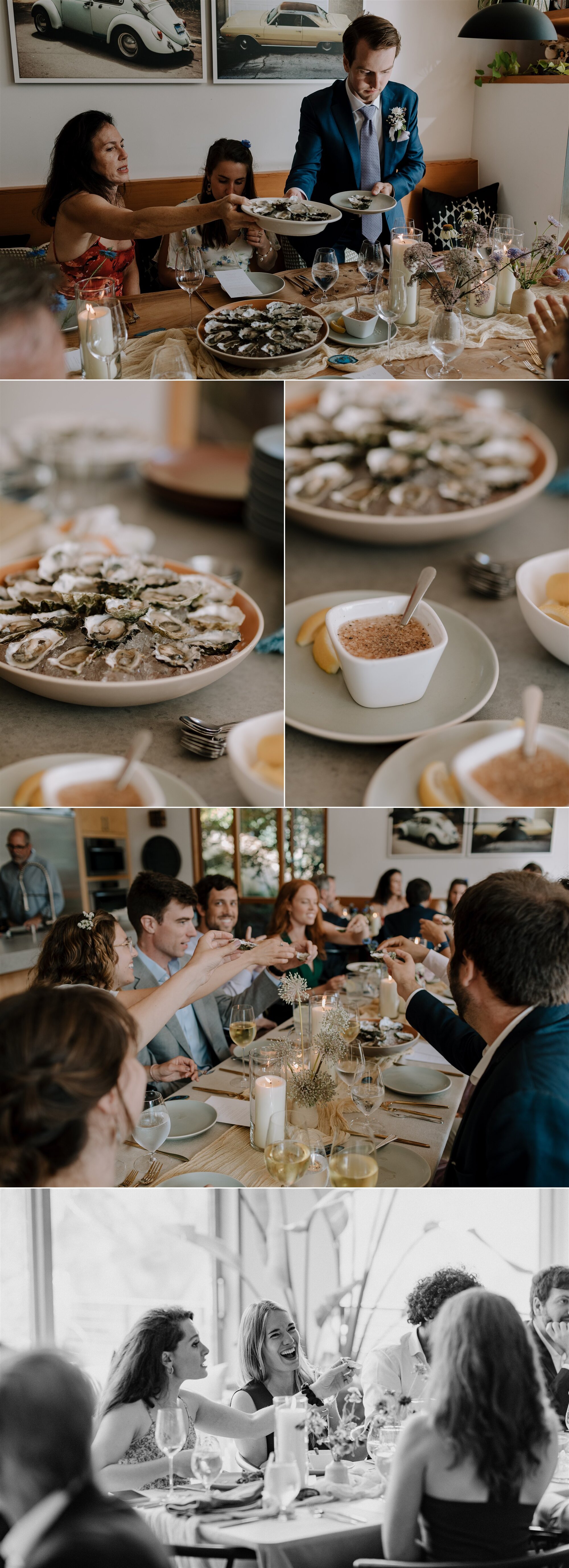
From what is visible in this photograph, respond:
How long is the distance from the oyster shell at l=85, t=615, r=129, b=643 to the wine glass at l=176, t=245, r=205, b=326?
0.90m

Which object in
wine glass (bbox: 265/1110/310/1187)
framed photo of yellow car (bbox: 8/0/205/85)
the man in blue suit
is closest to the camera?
wine glass (bbox: 265/1110/310/1187)

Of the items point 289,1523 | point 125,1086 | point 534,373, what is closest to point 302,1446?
point 289,1523

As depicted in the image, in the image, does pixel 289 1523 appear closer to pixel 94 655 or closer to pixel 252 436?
pixel 94 655

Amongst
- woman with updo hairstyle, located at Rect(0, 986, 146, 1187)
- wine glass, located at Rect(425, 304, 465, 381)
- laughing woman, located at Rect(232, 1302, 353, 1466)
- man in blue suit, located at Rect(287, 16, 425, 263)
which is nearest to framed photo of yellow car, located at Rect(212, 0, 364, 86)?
man in blue suit, located at Rect(287, 16, 425, 263)

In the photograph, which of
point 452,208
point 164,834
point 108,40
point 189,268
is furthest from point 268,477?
point 108,40

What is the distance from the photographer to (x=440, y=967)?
1.78 m

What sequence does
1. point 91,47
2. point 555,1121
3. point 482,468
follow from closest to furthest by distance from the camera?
point 482,468
point 555,1121
point 91,47

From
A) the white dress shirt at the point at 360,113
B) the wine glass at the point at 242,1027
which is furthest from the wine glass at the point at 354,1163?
the white dress shirt at the point at 360,113

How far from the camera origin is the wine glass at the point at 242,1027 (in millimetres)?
1806

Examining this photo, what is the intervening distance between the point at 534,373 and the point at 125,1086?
4.62 feet

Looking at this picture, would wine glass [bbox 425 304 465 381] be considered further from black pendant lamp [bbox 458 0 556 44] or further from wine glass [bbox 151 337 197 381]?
black pendant lamp [bbox 458 0 556 44]

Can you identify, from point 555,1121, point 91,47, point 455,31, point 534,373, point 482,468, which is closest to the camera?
point 482,468

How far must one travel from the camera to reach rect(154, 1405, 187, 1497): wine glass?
1647 millimetres

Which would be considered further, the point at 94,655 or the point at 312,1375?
the point at 312,1375
